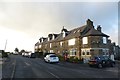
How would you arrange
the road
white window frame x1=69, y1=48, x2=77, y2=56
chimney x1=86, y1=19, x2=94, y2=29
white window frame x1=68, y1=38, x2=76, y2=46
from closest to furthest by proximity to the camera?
the road < chimney x1=86, y1=19, x2=94, y2=29 < white window frame x1=69, y1=48, x2=77, y2=56 < white window frame x1=68, y1=38, x2=76, y2=46

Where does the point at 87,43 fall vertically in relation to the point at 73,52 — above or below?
above

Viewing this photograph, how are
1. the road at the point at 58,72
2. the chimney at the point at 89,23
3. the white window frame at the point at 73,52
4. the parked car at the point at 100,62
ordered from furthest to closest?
1. the white window frame at the point at 73,52
2. the chimney at the point at 89,23
3. the parked car at the point at 100,62
4. the road at the point at 58,72

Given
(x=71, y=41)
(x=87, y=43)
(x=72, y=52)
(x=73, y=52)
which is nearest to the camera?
(x=87, y=43)

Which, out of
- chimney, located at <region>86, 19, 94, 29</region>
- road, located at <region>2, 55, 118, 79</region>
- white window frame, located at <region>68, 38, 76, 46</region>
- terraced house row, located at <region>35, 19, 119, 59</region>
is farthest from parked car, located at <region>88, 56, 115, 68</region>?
white window frame, located at <region>68, 38, 76, 46</region>

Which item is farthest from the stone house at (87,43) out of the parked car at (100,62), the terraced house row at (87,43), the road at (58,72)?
the road at (58,72)

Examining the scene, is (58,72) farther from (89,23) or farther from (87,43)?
(89,23)

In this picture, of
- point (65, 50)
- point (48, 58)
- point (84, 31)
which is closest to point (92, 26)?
point (84, 31)

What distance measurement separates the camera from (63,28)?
237ft

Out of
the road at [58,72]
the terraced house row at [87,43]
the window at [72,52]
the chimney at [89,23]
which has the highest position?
the chimney at [89,23]

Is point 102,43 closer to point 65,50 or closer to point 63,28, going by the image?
point 65,50

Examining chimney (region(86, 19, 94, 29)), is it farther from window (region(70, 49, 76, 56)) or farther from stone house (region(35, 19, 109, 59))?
window (region(70, 49, 76, 56))

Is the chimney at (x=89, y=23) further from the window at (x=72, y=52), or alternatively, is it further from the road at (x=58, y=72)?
the road at (x=58, y=72)

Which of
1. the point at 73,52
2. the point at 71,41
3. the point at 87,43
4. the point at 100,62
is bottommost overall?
the point at 100,62

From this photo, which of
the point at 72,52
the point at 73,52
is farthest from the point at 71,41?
the point at 73,52
